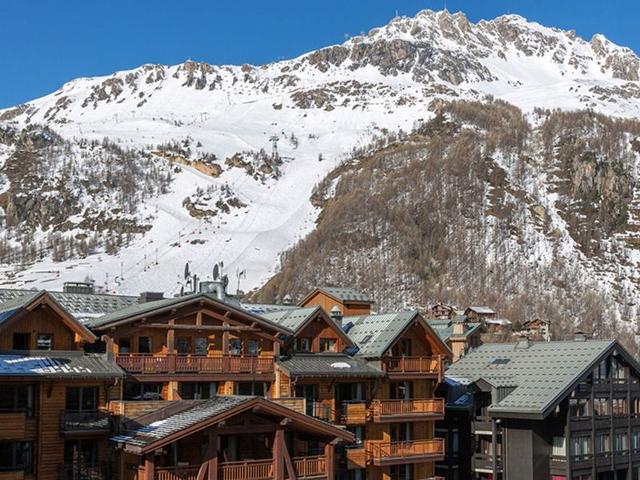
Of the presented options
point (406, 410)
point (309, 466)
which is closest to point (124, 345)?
point (309, 466)

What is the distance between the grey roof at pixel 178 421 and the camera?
96.4 feet

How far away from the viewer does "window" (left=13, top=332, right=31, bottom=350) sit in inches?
1264

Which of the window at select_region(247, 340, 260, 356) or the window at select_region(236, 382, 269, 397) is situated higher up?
the window at select_region(247, 340, 260, 356)

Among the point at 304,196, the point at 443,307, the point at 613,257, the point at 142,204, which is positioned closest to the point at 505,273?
the point at 613,257

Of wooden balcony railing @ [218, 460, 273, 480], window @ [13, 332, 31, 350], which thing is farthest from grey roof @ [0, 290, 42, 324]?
wooden balcony railing @ [218, 460, 273, 480]

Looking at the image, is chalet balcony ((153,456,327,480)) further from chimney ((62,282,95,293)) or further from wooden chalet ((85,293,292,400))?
chimney ((62,282,95,293))

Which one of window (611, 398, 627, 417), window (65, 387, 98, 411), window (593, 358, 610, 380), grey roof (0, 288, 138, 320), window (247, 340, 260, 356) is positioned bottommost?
window (611, 398, 627, 417)

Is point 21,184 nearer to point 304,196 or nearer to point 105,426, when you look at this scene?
point 304,196

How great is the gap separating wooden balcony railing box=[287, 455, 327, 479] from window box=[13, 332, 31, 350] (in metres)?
10.3

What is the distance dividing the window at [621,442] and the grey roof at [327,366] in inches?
527

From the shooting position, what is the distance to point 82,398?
32719mm

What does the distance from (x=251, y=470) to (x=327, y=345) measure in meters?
10.6

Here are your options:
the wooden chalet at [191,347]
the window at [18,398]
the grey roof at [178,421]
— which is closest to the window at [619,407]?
the wooden chalet at [191,347]

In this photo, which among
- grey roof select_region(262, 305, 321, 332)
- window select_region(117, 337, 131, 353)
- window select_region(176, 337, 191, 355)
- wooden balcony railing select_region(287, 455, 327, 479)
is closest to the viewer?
wooden balcony railing select_region(287, 455, 327, 479)
